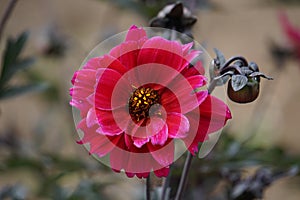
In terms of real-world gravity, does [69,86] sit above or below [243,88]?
below

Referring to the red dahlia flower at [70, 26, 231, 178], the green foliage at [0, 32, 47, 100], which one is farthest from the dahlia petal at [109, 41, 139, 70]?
the green foliage at [0, 32, 47, 100]

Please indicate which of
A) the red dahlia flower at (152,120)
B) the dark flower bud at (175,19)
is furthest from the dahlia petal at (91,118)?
the dark flower bud at (175,19)

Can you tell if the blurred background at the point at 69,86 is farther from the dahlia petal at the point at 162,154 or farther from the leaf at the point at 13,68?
the dahlia petal at the point at 162,154

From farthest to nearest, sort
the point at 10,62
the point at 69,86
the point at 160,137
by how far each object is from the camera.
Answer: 1. the point at 69,86
2. the point at 10,62
3. the point at 160,137

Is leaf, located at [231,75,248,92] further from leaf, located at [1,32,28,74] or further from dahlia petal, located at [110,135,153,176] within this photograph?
leaf, located at [1,32,28,74]

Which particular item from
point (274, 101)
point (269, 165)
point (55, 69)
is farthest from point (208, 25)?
point (269, 165)

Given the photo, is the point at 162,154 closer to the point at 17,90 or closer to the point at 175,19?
the point at 175,19

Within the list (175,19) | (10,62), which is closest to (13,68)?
(10,62)
